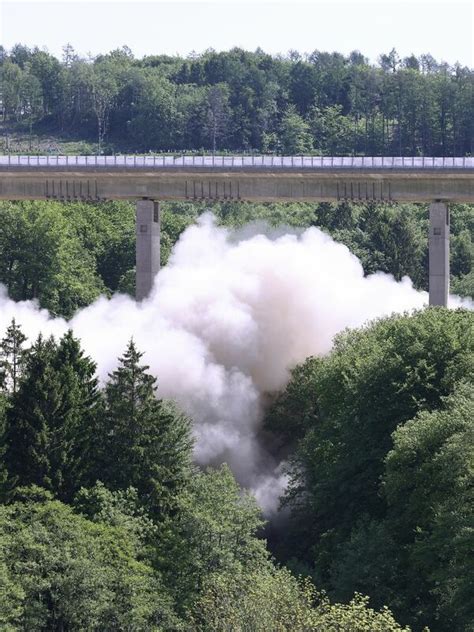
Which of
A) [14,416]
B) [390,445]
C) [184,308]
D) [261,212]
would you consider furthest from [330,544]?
[261,212]

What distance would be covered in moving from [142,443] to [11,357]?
34.1ft

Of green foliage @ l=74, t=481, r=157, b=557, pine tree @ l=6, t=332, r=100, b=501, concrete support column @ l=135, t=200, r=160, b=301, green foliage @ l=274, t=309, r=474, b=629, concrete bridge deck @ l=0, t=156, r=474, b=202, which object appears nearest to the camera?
green foliage @ l=274, t=309, r=474, b=629

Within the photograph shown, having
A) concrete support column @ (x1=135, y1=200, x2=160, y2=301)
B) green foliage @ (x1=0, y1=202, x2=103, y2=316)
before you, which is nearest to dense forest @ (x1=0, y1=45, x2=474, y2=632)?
concrete support column @ (x1=135, y1=200, x2=160, y2=301)

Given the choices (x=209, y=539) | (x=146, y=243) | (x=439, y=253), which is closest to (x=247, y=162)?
(x=146, y=243)

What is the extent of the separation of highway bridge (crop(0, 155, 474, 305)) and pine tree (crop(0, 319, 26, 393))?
1168 inches

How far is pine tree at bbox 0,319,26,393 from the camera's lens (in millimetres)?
111625

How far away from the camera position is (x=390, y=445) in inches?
4141

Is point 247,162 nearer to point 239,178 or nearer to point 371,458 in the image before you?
point 239,178

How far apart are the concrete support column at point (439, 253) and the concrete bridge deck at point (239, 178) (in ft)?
2.80

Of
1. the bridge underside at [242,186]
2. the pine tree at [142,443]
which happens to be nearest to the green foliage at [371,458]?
the pine tree at [142,443]

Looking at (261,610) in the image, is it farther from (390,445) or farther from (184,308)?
(184,308)

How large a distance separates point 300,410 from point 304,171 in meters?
23.8

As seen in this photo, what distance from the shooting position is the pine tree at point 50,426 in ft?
345

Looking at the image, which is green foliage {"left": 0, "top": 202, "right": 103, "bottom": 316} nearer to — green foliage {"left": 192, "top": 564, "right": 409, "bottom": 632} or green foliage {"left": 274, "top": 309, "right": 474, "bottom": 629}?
green foliage {"left": 274, "top": 309, "right": 474, "bottom": 629}
